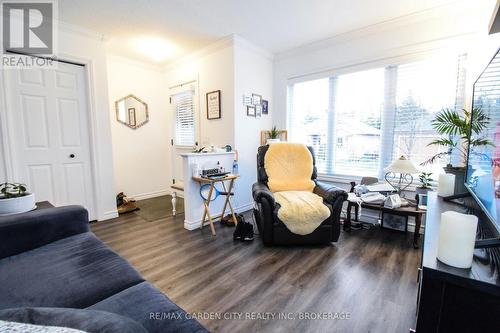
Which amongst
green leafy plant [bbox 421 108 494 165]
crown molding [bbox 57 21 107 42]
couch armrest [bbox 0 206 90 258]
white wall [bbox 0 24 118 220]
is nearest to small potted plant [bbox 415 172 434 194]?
green leafy plant [bbox 421 108 494 165]

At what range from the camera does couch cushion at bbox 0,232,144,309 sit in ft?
3.16

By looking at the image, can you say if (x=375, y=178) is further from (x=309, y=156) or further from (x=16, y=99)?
(x=16, y=99)

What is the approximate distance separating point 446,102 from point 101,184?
435 cm

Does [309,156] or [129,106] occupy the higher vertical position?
[129,106]

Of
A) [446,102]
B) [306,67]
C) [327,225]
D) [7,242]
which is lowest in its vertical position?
[327,225]

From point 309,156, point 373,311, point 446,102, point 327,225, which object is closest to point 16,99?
point 309,156

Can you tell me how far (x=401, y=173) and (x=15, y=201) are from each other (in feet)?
10.8

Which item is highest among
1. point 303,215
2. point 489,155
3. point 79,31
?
point 79,31

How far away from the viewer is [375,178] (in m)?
2.89

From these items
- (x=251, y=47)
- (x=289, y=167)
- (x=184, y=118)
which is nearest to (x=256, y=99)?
(x=251, y=47)

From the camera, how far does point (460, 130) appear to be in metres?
2.14

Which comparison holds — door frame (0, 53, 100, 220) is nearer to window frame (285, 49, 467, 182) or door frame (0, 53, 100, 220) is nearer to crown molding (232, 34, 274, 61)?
crown molding (232, 34, 274, 61)

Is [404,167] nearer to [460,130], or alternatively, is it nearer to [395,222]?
[460,130]

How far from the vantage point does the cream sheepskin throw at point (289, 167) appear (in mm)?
2816
